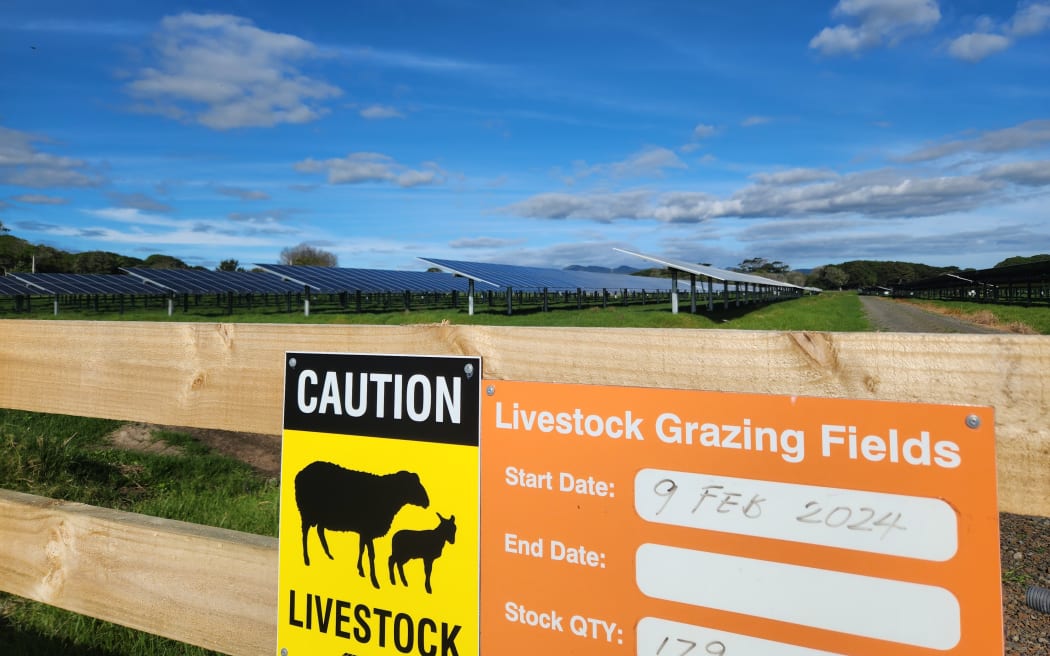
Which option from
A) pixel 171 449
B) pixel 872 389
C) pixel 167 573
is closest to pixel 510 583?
pixel 872 389

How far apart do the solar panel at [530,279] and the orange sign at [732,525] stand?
3096 cm

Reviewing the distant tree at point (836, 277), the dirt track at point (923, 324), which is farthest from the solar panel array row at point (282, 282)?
the distant tree at point (836, 277)

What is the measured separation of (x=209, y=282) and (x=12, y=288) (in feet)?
31.4

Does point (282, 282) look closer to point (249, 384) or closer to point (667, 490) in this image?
point (249, 384)

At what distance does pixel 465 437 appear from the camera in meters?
1.22

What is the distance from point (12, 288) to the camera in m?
34.6

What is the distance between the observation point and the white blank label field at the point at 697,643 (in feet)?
3.15

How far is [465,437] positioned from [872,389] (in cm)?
69

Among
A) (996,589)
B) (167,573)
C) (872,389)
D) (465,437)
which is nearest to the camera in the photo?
(996,589)

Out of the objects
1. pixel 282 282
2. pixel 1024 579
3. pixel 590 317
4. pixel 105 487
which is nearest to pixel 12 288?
pixel 282 282

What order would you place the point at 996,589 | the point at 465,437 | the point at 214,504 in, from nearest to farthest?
the point at 996,589, the point at 465,437, the point at 214,504

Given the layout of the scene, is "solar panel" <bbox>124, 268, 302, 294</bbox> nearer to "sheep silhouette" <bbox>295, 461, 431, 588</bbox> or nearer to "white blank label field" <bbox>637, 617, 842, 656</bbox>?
"sheep silhouette" <bbox>295, 461, 431, 588</bbox>

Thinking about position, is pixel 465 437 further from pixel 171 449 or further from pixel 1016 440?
pixel 171 449

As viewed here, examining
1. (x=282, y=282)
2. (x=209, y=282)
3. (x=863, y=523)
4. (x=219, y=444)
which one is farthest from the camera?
(x=282, y=282)
